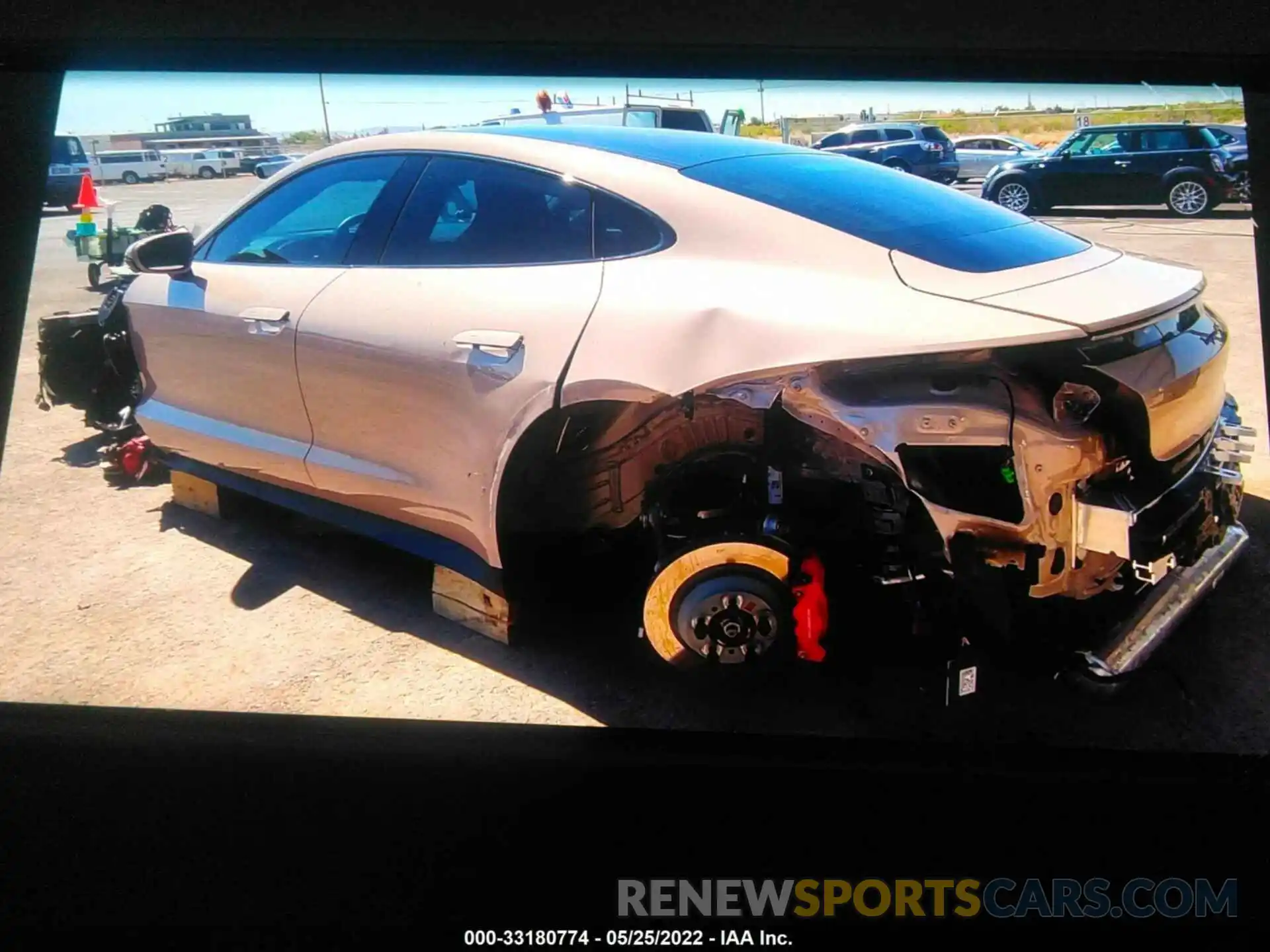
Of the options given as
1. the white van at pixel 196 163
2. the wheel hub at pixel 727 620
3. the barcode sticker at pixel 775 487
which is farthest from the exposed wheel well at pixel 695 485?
the white van at pixel 196 163

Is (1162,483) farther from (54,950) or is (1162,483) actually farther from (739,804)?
(54,950)

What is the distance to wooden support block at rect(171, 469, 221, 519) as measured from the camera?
1927mm

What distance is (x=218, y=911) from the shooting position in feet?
5.61

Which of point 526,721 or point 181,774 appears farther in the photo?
point 181,774

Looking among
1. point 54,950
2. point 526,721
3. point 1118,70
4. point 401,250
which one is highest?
point 1118,70

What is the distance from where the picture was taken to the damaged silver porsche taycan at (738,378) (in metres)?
1.41

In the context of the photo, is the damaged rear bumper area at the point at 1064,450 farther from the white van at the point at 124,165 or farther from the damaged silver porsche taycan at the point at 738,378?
the white van at the point at 124,165

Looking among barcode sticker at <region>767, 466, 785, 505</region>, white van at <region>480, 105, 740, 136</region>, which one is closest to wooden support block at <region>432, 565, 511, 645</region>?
barcode sticker at <region>767, 466, 785, 505</region>

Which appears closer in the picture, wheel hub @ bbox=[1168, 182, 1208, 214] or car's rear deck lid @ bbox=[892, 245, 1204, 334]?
car's rear deck lid @ bbox=[892, 245, 1204, 334]

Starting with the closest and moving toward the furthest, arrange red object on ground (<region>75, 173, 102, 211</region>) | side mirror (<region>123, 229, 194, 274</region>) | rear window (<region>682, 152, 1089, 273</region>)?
rear window (<region>682, 152, 1089, 273</region>) < red object on ground (<region>75, 173, 102, 211</region>) < side mirror (<region>123, 229, 194, 274</region>)

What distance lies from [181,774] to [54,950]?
0.37m

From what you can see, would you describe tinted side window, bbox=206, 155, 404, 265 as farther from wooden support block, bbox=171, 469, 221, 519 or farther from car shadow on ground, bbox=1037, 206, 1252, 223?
car shadow on ground, bbox=1037, 206, 1252, 223

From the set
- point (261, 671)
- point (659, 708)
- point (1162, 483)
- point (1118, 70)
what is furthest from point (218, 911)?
point (1118, 70)

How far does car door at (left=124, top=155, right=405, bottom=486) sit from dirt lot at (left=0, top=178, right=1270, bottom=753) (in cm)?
14
